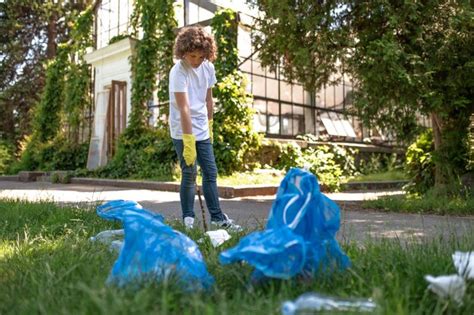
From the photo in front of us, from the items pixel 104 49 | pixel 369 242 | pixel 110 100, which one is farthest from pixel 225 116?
pixel 369 242

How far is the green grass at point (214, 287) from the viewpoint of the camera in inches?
64.7

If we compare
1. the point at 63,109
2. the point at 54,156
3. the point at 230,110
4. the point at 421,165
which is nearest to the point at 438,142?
the point at 421,165

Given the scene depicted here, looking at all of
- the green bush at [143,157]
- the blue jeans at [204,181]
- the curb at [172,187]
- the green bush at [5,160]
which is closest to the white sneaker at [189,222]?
the blue jeans at [204,181]

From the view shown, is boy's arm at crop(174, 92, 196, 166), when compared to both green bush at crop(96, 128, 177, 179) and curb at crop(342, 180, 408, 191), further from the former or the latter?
curb at crop(342, 180, 408, 191)

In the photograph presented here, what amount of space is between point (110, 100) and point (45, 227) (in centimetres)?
1156

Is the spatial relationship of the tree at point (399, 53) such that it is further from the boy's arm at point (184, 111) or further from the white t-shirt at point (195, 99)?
the boy's arm at point (184, 111)

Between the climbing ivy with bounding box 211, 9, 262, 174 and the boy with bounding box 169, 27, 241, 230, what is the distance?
633cm

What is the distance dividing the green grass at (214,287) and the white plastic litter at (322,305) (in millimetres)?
56

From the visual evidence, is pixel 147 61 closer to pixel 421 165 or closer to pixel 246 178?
pixel 246 178

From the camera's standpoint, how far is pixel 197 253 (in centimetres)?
218

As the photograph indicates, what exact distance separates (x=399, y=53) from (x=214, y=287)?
15.4 ft

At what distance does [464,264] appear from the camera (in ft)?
6.42

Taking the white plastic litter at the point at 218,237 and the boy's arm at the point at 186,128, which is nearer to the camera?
the white plastic litter at the point at 218,237

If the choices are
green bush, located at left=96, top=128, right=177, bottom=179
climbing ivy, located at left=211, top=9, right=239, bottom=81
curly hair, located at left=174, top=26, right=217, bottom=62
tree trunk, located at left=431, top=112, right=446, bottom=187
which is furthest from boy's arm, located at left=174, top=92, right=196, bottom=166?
climbing ivy, located at left=211, top=9, right=239, bottom=81
